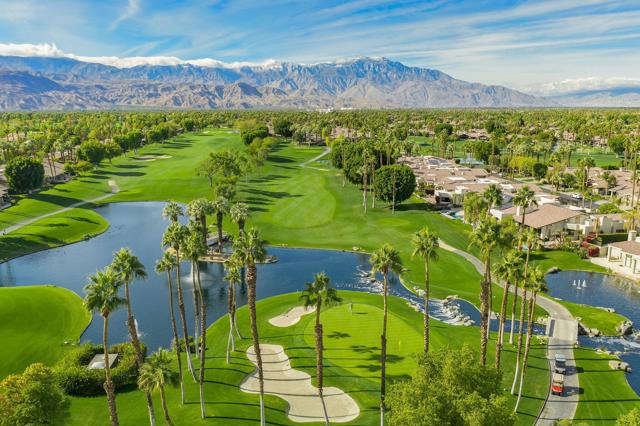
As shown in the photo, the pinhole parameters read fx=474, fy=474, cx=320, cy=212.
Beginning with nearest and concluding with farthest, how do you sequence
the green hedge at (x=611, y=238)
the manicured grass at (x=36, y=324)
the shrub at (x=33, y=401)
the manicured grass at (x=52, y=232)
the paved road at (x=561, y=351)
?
the shrub at (x=33, y=401) → the paved road at (x=561, y=351) → the manicured grass at (x=36, y=324) → the green hedge at (x=611, y=238) → the manicured grass at (x=52, y=232)

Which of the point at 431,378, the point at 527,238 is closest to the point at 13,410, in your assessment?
the point at 431,378

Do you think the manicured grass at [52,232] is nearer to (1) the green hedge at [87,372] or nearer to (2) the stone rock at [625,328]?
(1) the green hedge at [87,372]

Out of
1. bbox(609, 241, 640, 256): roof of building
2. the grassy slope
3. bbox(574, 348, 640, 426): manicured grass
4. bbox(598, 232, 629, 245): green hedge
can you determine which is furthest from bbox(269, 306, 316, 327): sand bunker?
bbox(598, 232, 629, 245): green hedge

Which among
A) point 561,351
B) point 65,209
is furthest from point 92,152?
point 561,351

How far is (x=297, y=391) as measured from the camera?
5216 centimetres

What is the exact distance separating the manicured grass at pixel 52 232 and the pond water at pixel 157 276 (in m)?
2.88

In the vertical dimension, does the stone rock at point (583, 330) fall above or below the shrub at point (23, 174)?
below

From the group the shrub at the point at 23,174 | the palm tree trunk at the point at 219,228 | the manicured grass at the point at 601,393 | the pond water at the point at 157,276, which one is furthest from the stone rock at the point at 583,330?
the shrub at the point at 23,174

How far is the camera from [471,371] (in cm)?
3631

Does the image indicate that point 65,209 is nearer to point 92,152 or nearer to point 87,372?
point 92,152

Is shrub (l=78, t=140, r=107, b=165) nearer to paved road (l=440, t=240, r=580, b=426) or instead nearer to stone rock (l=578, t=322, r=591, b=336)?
paved road (l=440, t=240, r=580, b=426)

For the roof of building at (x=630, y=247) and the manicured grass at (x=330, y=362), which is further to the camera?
the roof of building at (x=630, y=247)

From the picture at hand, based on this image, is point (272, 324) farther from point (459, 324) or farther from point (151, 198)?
point (151, 198)

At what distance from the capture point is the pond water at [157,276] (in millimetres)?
71312
